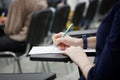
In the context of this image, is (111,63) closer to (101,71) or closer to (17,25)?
(101,71)

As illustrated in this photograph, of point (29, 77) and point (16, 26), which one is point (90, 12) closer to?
point (16, 26)

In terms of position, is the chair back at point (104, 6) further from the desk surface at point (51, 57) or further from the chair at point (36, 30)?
the desk surface at point (51, 57)

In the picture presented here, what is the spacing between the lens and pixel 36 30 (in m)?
2.80

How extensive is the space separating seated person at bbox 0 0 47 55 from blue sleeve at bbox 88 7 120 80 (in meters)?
1.86

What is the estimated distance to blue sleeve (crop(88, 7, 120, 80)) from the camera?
1.02 m

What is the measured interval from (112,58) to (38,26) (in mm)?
1807

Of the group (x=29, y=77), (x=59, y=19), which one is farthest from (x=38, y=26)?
(x=29, y=77)

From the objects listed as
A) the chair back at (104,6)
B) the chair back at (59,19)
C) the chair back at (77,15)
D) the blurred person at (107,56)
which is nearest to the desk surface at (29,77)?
the blurred person at (107,56)

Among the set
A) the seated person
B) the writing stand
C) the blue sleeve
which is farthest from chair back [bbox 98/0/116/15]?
the blue sleeve

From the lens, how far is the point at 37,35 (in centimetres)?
285

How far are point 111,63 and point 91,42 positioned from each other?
0.66 m

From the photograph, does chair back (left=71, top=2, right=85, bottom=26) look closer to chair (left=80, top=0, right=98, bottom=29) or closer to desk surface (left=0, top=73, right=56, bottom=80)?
chair (left=80, top=0, right=98, bottom=29)

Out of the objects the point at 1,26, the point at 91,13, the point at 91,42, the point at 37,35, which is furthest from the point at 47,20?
the point at 91,13

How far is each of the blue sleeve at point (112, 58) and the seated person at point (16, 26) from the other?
1.86 metres
